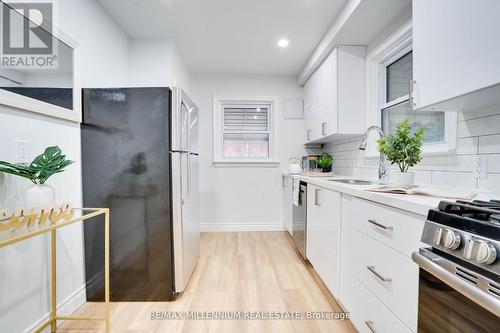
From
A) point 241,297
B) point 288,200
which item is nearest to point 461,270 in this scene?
point 241,297

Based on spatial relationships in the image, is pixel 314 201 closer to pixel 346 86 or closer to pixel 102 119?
pixel 346 86

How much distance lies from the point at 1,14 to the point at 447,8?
7.26 ft

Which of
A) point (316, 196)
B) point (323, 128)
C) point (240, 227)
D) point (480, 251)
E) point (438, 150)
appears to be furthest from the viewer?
point (240, 227)

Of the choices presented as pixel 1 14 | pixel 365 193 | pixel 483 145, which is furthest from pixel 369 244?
pixel 1 14

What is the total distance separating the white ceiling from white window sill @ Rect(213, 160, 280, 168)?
150cm

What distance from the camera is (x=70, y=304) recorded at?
5.25 feet

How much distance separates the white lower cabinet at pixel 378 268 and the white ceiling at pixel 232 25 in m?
1.85

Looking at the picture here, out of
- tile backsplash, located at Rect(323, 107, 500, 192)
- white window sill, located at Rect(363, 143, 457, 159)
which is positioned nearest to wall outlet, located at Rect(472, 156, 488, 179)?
tile backsplash, located at Rect(323, 107, 500, 192)

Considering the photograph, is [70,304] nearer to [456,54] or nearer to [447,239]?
[447,239]

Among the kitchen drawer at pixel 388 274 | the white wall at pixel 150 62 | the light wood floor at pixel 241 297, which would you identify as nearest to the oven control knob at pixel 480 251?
the kitchen drawer at pixel 388 274

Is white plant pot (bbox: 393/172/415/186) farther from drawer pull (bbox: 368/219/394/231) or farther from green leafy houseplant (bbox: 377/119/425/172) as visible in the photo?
drawer pull (bbox: 368/219/394/231)

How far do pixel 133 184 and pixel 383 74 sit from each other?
2567 mm

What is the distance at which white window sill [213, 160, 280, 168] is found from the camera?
11.9ft

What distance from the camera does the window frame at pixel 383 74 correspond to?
1744mm
